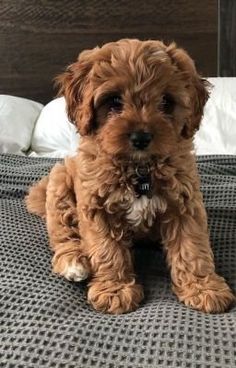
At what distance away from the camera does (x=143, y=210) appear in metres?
1.48

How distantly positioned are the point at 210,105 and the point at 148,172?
4.45 ft

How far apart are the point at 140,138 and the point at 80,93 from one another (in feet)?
0.81

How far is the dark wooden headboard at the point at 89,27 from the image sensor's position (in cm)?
306

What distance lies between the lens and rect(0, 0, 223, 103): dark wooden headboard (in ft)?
10.0

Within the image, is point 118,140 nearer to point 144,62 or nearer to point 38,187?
point 144,62

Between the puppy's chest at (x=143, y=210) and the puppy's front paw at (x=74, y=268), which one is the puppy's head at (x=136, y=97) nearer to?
the puppy's chest at (x=143, y=210)

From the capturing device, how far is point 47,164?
7.86 ft

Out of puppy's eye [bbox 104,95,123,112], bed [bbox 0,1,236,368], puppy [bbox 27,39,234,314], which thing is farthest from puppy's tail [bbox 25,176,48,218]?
puppy's eye [bbox 104,95,123,112]

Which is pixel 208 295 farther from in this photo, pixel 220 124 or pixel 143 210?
pixel 220 124

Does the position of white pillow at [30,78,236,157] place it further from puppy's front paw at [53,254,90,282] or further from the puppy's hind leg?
puppy's front paw at [53,254,90,282]

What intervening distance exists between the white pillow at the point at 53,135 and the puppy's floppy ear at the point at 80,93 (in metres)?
1.22

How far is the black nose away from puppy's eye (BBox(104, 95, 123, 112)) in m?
0.12

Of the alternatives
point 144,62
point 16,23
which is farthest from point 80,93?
point 16,23

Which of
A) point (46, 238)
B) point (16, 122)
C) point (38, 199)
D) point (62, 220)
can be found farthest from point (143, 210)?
point (16, 122)
